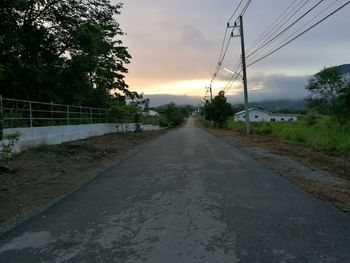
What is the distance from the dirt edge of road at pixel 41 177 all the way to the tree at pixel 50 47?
681 centimetres

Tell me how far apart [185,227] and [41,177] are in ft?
22.4

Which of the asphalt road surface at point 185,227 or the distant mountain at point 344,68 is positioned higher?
the distant mountain at point 344,68

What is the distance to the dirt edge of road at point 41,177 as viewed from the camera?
788cm

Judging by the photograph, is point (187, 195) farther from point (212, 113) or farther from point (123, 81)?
point (212, 113)

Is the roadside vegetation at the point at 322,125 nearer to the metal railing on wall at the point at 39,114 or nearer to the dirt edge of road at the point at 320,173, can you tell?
the dirt edge of road at the point at 320,173

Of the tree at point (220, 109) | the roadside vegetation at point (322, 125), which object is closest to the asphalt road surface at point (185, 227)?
the roadside vegetation at point (322, 125)

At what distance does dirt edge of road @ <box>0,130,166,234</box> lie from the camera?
7.88 metres

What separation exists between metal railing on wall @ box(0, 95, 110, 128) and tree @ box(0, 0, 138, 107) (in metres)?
1.30

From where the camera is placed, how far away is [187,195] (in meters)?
8.48

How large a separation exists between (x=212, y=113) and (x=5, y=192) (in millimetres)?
55774

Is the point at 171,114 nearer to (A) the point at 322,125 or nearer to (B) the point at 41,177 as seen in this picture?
(A) the point at 322,125

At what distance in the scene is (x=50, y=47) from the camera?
27.0 meters

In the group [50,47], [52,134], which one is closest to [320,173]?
[52,134]

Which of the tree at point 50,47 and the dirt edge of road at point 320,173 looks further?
the tree at point 50,47
